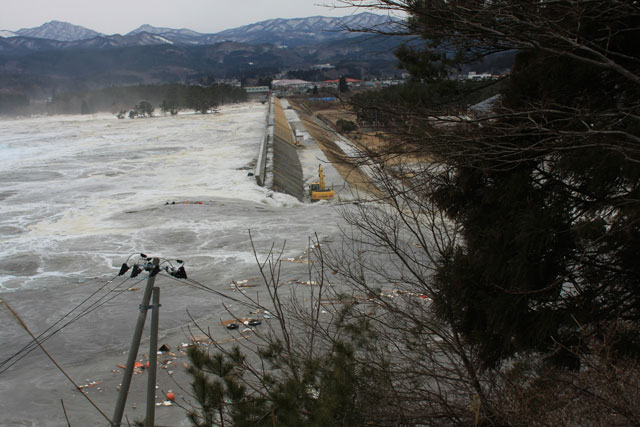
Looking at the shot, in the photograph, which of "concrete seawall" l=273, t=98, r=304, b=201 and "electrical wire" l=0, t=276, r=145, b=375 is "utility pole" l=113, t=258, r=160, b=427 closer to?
"electrical wire" l=0, t=276, r=145, b=375

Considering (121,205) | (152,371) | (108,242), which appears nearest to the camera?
(152,371)

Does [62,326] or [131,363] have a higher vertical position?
[131,363]

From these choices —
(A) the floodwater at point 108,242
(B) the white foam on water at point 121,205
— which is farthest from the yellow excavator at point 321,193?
(B) the white foam on water at point 121,205

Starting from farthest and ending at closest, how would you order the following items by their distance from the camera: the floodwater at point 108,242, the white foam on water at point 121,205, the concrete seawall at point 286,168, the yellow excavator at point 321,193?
the concrete seawall at point 286,168 → the yellow excavator at point 321,193 → the white foam on water at point 121,205 → the floodwater at point 108,242

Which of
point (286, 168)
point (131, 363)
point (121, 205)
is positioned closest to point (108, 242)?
point (121, 205)

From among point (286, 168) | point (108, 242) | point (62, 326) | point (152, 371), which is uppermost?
point (152, 371)

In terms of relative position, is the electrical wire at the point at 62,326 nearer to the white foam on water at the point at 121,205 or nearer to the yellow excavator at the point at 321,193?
the white foam on water at the point at 121,205

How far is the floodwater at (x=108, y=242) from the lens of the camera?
8.38 metres

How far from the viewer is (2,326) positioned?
33.6 feet

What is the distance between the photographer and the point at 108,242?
16.1 metres

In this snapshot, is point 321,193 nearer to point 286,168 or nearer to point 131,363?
point 286,168

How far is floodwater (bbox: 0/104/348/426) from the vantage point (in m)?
8.38

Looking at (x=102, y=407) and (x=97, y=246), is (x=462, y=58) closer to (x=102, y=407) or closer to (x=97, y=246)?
(x=102, y=407)

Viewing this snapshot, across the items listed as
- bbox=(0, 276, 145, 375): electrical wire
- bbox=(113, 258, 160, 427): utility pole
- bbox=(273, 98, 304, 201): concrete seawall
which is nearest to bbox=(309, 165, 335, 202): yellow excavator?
bbox=(273, 98, 304, 201): concrete seawall
